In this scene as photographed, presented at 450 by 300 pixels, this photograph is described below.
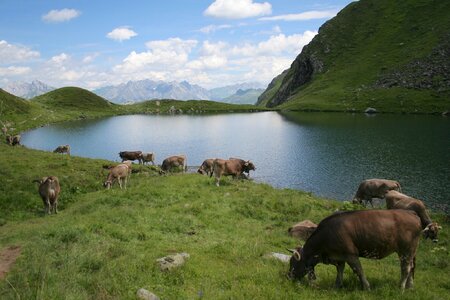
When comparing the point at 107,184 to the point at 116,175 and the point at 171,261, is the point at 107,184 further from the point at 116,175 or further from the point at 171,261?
the point at 171,261

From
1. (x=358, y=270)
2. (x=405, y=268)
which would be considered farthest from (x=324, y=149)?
(x=358, y=270)

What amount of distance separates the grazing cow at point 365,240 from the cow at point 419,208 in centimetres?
908

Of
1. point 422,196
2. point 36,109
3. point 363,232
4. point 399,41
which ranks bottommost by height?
point 422,196

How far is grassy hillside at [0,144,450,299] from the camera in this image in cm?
1217

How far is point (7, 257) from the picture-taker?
634 inches

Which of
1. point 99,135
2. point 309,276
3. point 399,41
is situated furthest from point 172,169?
point 399,41

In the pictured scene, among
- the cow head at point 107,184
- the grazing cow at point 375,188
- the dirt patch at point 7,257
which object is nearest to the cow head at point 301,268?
the dirt patch at point 7,257

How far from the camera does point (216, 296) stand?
11.8 meters

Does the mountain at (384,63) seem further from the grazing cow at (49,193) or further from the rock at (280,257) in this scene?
the rock at (280,257)

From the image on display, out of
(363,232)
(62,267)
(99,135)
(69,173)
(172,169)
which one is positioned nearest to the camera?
(363,232)

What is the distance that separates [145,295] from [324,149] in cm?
5480

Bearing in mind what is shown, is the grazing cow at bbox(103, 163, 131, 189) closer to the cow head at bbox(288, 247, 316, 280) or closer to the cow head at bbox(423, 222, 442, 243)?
the cow head at bbox(288, 247, 316, 280)

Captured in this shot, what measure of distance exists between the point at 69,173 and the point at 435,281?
30.3 metres

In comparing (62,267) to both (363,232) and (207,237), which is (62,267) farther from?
(363,232)
